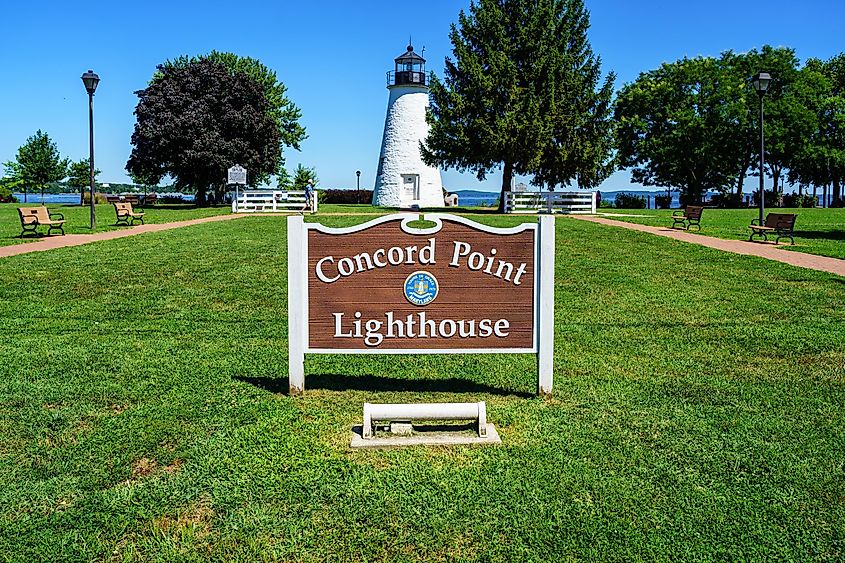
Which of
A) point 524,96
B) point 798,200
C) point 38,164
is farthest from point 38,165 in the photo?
point 798,200

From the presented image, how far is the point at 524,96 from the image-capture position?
37.2 metres

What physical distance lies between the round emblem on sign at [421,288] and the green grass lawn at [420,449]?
76cm

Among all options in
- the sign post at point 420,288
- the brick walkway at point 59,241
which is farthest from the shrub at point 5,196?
the sign post at point 420,288

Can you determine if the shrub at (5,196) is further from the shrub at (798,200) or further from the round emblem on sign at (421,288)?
the round emblem on sign at (421,288)

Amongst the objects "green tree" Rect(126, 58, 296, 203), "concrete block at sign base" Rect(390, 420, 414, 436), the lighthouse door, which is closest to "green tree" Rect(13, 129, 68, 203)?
"green tree" Rect(126, 58, 296, 203)

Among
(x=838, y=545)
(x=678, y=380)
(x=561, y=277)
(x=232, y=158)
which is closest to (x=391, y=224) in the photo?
(x=678, y=380)

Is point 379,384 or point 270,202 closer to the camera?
point 379,384

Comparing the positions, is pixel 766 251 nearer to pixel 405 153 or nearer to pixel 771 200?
pixel 405 153

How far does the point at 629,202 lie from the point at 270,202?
25.0 metres

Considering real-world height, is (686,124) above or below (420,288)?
above

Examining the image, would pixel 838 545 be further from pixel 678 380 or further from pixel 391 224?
pixel 391 224

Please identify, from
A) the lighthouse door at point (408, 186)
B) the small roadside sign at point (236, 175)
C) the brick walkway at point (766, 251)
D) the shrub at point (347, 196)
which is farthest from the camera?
the shrub at point (347, 196)

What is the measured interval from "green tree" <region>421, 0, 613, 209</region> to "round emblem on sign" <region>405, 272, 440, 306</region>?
103 feet

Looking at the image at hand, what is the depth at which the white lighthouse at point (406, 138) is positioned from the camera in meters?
49.8
